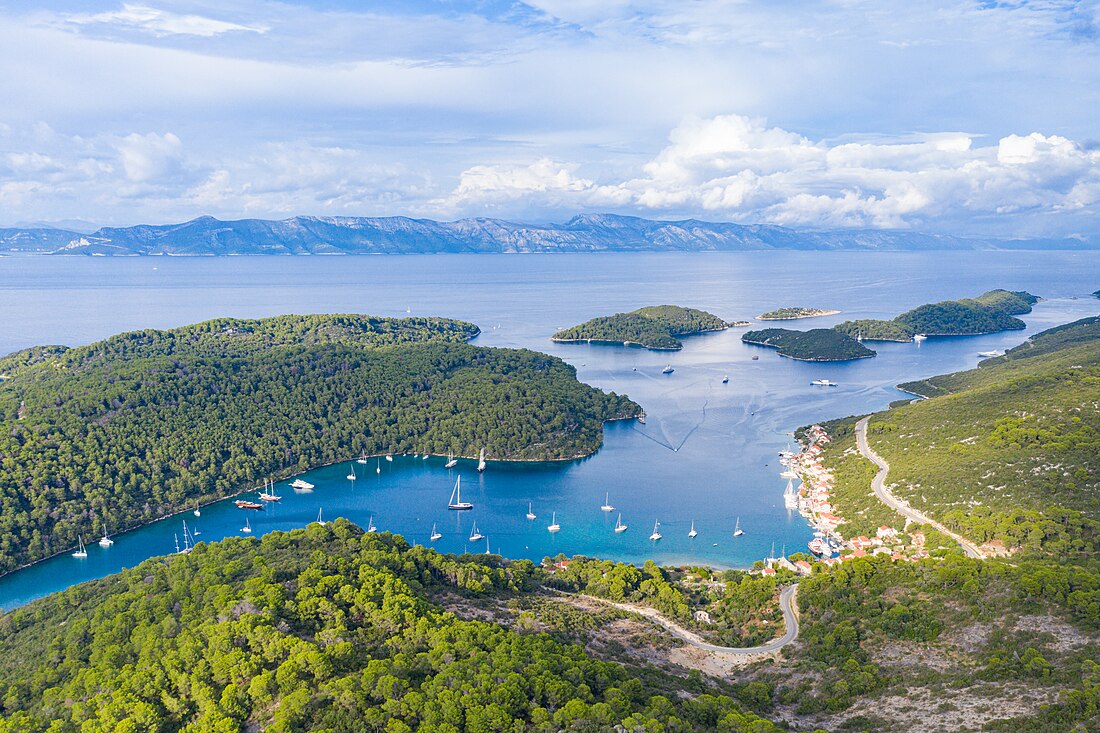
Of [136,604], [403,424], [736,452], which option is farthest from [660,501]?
[136,604]

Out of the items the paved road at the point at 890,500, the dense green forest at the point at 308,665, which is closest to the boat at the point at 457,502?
the dense green forest at the point at 308,665

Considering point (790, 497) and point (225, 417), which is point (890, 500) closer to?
point (790, 497)

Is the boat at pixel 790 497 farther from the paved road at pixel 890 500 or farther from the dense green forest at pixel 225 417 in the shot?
the dense green forest at pixel 225 417

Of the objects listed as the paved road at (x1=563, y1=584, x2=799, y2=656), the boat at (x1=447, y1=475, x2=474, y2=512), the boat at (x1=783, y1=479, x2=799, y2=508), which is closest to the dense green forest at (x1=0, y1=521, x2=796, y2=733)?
the paved road at (x1=563, y1=584, x2=799, y2=656)

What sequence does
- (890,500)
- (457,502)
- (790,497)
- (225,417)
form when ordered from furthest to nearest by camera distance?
(225,417)
(457,502)
(790,497)
(890,500)

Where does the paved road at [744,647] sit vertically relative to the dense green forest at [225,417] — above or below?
below

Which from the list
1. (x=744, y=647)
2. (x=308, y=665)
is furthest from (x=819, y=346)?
(x=308, y=665)
